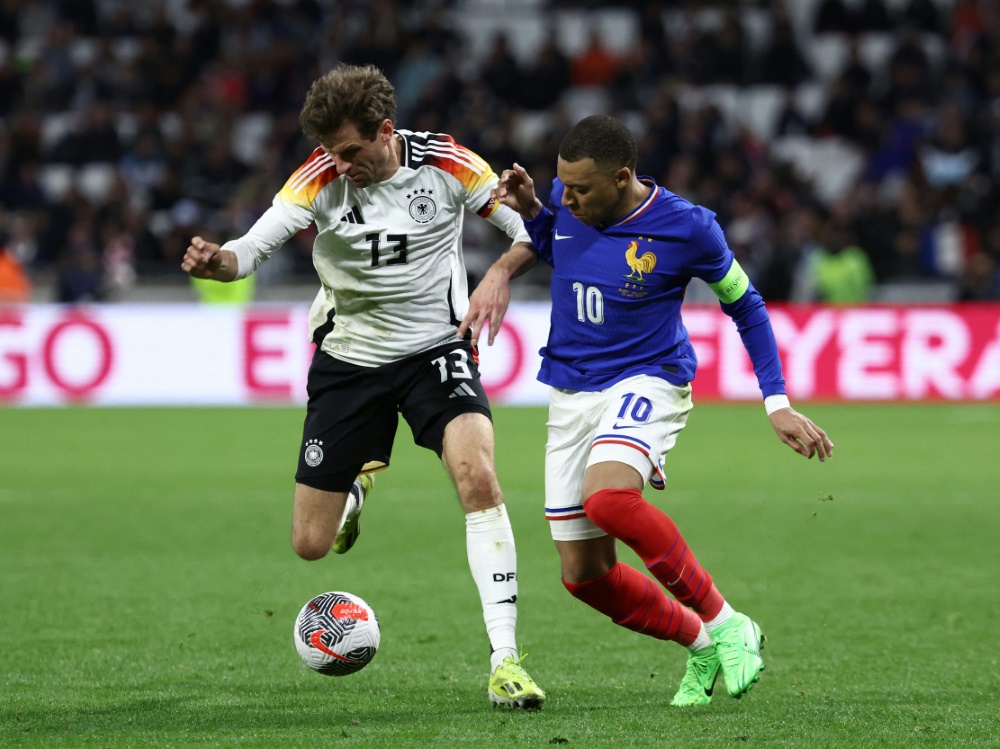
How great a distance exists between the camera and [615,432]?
4914mm

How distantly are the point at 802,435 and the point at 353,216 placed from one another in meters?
1.81

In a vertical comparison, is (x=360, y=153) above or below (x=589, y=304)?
above

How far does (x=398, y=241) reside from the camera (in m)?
5.57

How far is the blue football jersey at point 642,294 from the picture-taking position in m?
5.03

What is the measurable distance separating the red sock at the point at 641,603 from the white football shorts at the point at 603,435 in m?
0.16

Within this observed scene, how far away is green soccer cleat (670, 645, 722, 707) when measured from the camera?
495 cm

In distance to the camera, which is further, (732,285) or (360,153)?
(360,153)

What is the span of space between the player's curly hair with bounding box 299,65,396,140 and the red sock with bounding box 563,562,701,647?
172 centimetres

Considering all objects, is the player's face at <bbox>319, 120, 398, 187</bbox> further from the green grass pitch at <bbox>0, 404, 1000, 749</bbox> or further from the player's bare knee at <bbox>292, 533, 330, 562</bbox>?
the green grass pitch at <bbox>0, 404, 1000, 749</bbox>

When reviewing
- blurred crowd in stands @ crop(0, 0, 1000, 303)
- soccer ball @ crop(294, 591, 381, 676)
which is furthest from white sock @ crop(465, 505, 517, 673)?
blurred crowd in stands @ crop(0, 0, 1000, 303)

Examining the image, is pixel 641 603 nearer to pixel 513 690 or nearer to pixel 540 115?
pixel 513 690

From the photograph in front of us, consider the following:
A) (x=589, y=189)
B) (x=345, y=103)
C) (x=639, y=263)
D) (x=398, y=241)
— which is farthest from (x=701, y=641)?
(x=345, y=103)

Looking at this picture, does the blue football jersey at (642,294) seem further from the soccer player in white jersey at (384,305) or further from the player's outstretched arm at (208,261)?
the player's outstretched arm at (208,261)

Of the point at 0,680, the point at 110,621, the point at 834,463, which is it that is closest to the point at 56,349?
the point at 834,463
